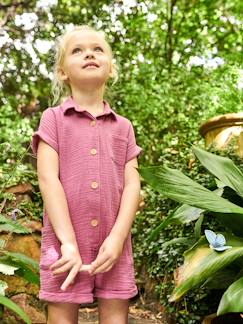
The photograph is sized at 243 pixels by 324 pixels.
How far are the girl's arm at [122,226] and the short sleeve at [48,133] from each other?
0.29 metres

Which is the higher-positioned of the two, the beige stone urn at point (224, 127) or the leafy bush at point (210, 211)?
the beige stone urn at point (224, 127)

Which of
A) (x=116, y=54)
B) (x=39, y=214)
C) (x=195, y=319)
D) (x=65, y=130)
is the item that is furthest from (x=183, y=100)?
(x=65, y=130)

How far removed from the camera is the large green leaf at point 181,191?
1.63 meters

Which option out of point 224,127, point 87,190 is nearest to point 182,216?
point 87,190

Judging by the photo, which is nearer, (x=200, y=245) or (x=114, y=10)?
(x=200, y=245)

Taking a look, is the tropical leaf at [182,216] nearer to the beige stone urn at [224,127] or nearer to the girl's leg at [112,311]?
the girl's leg at [112,311]

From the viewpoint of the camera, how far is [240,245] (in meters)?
1.72

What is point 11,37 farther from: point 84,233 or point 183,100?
point 84,233

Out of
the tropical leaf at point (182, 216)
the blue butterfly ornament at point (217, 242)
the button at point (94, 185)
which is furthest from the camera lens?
the tropical leaf at point (182, 216)

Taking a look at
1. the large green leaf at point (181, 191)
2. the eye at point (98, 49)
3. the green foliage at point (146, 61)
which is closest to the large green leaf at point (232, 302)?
the large green leaf at point (181, 191)

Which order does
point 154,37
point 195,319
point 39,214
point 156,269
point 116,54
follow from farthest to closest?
point 154,37 → point 116,54 → point 39,214 → point 156,269 → point 195,319

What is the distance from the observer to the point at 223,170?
1.95 meters

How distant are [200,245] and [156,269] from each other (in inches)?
48.1

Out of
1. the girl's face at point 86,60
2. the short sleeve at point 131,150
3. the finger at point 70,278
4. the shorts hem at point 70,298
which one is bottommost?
the shorts hem at point 70,298
